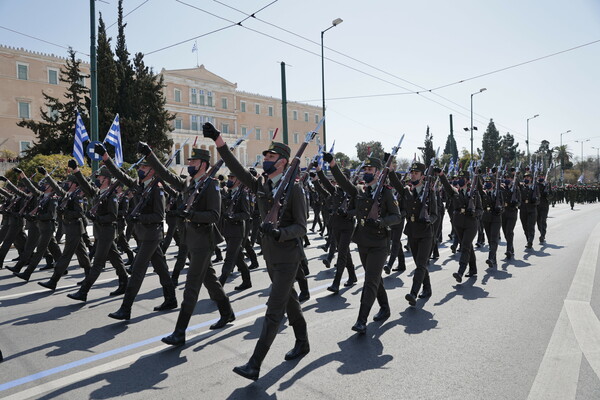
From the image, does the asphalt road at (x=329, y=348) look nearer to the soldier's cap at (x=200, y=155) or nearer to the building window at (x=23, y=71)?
the soldier's cap at (x=200, y=155)

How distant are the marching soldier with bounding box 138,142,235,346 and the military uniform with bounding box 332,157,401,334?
1473 millimetres

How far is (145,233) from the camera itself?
570cm

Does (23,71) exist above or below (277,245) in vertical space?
above

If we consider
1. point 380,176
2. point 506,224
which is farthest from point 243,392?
point 506,224

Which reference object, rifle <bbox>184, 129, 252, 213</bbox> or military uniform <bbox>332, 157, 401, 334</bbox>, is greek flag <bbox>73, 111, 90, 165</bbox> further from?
military uniform <bbox>332, 157, 401, 334</bbox>

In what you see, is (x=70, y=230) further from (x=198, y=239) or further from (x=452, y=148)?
(x=452, y=148)

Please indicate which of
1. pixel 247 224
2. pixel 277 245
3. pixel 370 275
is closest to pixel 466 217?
pixel 370 275

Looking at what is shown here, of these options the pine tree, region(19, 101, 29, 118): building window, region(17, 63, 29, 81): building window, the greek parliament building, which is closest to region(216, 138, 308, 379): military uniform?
the pine tree

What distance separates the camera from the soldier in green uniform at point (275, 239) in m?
3.72

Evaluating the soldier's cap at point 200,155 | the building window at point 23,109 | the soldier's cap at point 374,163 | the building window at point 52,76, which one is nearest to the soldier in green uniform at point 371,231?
the soldier's cap at point 374,163

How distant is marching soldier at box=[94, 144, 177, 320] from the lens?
5488 millimetres

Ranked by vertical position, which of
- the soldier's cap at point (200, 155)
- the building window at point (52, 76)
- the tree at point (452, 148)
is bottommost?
the soldier's cap at point (200, 155)

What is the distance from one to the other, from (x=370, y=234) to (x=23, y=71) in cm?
4964

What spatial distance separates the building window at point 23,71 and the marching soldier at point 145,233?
1837 inches
